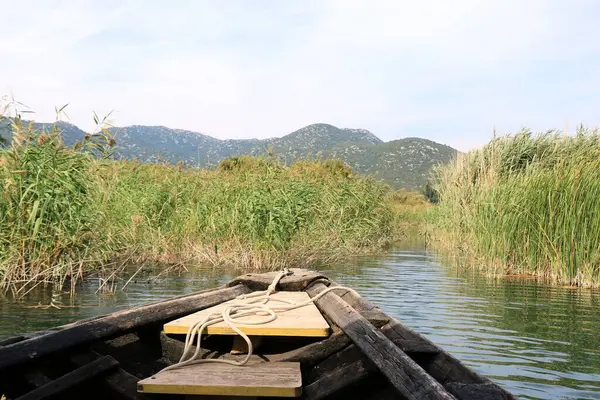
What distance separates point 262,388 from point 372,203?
43.6 feet

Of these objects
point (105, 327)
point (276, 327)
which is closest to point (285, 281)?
point (276, 327)

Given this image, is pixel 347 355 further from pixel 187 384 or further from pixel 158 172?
pixel 158 172

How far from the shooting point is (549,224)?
929cm

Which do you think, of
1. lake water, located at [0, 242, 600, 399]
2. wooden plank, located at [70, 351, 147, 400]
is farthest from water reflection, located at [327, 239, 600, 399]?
wooden plank, located at [70, 351, 147, 400]

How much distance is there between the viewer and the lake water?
4.93 metres

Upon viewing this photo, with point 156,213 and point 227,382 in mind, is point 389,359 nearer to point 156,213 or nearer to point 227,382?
point 227,382

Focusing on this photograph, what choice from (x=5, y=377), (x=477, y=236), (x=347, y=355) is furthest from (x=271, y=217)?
(x=5, y=377)

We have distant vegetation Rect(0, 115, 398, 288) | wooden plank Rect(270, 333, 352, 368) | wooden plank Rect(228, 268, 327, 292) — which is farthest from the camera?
distant vegetation Rect(0, 115, 398, 288)

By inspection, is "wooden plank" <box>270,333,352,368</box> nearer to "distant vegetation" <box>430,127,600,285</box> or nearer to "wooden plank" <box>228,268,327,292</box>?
"wooden plank" <box>228,268,327,292</box>

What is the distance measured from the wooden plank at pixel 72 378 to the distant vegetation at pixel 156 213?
433cm

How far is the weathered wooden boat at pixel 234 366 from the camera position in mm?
2789

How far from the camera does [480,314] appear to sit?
24.1 ft

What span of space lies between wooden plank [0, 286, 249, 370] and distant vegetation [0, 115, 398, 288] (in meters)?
3.22

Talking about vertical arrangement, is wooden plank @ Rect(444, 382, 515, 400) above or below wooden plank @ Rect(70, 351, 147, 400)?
above
